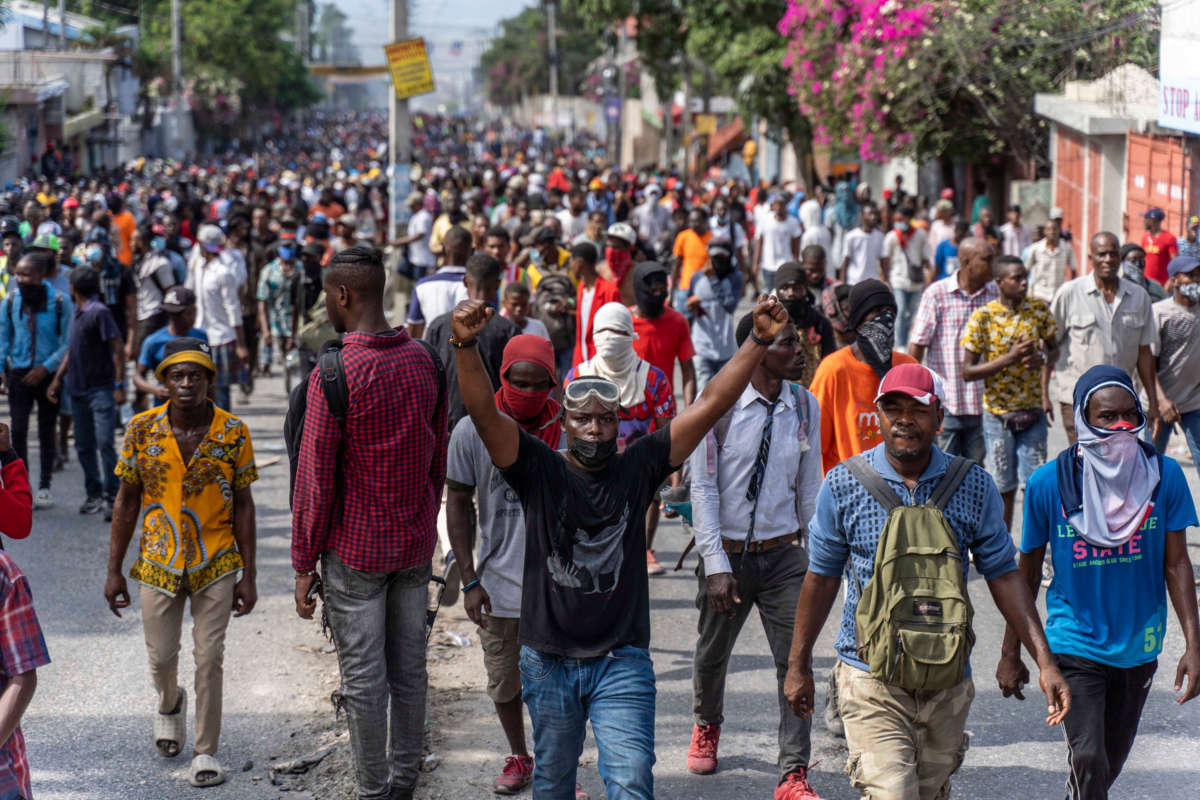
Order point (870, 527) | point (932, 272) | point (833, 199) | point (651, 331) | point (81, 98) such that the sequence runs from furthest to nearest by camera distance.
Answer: point (81, 98) < point (833, 199) < point (932, 272) < point (651, 331) < point (870, 527)

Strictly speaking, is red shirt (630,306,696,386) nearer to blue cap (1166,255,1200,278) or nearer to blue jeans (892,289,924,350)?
blue cap (1166,255,1200,278)

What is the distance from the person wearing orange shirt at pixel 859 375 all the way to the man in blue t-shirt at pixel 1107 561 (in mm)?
1567

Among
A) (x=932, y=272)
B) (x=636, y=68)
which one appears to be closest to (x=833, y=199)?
(x=932, y=272)

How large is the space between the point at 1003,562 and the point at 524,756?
2.12 metres

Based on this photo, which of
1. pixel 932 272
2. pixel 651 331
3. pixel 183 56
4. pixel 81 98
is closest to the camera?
pixel 651 331

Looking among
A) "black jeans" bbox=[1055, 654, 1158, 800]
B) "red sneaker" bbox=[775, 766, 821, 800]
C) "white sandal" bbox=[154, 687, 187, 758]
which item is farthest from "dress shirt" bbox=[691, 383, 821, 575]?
"white sandal" bbox=[154, 687, 187, 758]

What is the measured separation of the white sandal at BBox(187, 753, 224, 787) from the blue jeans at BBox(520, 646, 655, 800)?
185 cm

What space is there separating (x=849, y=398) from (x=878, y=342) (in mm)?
247

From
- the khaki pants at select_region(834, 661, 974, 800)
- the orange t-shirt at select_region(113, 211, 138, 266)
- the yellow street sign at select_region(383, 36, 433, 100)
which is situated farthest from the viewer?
the orange t-shirt at select_region(113, 211, 138, 266)

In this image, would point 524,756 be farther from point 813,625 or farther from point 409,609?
point 813,625

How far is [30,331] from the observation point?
10398 millimetres

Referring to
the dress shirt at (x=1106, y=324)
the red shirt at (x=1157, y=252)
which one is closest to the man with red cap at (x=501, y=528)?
the dress shirt at (x=1106, y=324)

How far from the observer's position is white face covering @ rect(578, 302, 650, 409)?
708cm

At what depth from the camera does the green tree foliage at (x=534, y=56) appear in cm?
9475
